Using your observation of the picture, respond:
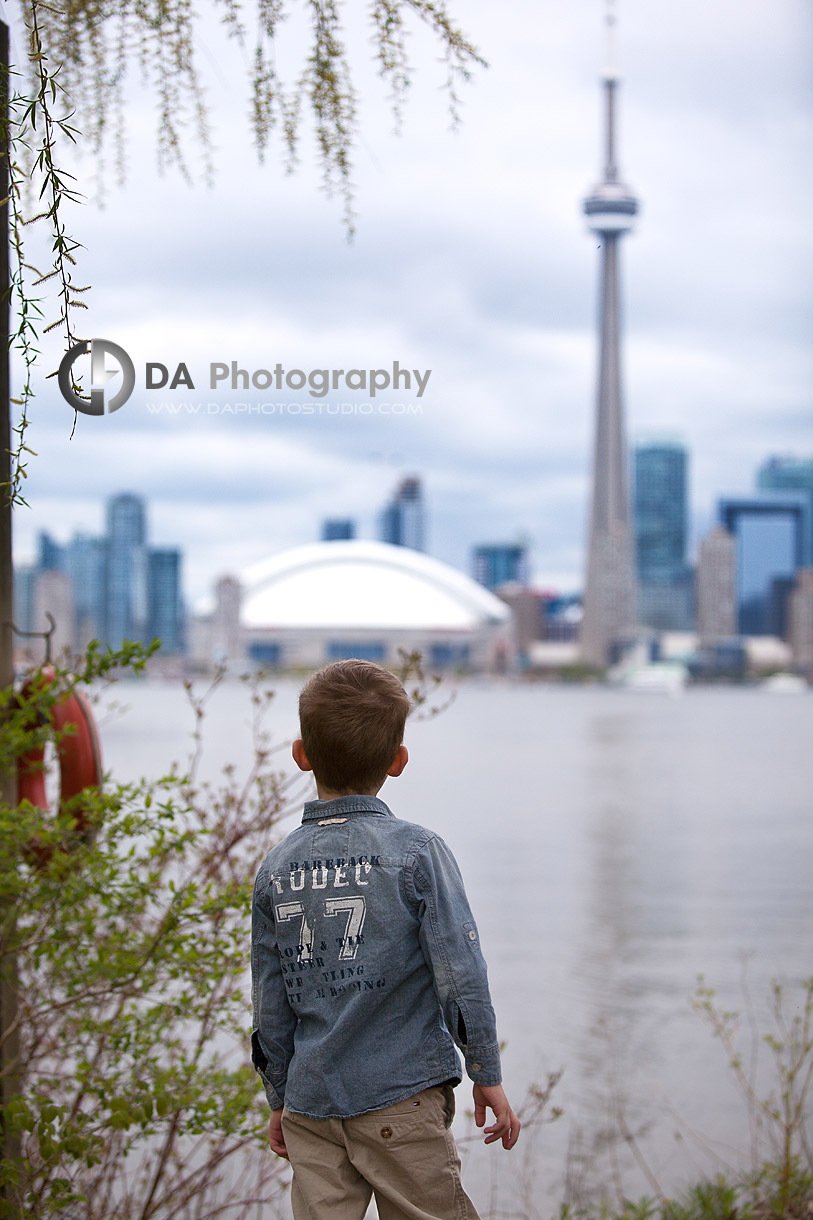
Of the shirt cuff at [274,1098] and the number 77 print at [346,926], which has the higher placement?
the number 77 print at [346,926]

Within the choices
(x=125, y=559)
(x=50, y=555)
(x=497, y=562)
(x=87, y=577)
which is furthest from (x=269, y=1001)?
(x=497, y=562)

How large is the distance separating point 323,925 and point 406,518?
7.89 metres

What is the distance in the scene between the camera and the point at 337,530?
52.9 feet

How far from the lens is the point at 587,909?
1127 cm

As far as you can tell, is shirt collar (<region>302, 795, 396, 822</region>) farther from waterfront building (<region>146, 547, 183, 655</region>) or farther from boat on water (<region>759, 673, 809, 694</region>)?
boat on water (<region>759, 673, 809, 694</region>)

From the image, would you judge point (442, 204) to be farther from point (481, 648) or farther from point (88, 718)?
point (481, 648)

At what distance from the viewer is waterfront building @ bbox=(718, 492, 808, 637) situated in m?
55.8

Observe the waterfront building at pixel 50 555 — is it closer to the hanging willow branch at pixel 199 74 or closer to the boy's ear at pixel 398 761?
the hanging willow branch at pixel 199 74

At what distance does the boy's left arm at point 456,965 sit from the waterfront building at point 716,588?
56287 millimetres

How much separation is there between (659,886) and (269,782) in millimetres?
11525

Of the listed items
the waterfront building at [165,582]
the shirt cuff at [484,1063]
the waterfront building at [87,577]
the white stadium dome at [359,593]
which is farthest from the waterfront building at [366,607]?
the shirt cuff at [484,1063]

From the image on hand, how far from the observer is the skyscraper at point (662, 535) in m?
63.5

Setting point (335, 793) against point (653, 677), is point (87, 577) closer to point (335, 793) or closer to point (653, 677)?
point (335, 793)

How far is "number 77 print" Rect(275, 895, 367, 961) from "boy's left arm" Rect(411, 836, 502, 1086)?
6 centimetres
